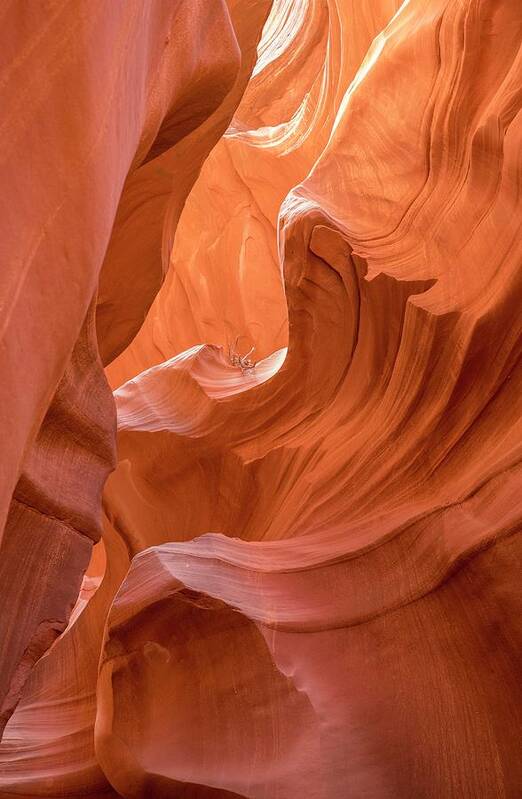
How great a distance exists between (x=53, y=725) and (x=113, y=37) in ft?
8.41

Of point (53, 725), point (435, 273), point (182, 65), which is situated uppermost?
point (182, 65)

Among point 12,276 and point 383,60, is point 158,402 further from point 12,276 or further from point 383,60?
point 12,276

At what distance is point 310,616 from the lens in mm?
2338

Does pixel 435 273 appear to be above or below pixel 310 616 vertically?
above

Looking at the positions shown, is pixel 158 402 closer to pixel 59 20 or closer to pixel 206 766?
pixel 206 766

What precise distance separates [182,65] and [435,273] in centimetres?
151

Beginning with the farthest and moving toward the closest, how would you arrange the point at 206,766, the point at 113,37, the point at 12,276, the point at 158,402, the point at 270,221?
the point at 270,221 < the point at 158,402 < the point at 206,766 < the point at 113,37 < the point at 12,276

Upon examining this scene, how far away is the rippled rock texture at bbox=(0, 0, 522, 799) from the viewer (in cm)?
126

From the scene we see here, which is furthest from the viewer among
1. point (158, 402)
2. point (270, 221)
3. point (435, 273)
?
point (270, 221)

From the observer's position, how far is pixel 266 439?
3.62 m

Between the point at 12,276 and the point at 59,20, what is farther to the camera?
the point at 59,20

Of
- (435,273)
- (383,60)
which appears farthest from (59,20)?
(383,60)

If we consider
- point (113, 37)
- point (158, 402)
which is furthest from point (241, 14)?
point (158, 402)

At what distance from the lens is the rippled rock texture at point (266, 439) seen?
1258 mm
